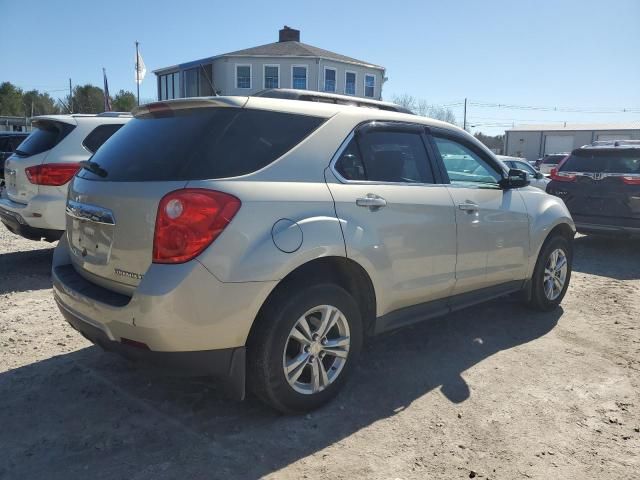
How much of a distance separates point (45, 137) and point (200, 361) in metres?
4.50

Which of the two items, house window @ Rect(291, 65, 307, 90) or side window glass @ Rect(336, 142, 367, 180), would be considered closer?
side window glass @ Rect(336, 142, 367, 180)

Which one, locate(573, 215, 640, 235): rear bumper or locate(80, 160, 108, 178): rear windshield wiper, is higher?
locate(80, 160, 108, 178): rear windshield wiper

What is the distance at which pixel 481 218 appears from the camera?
4.13 metres

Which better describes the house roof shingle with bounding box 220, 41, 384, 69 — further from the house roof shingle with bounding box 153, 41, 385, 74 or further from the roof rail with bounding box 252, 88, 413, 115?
the roof rail with bounding box 252, 88, 413, 115

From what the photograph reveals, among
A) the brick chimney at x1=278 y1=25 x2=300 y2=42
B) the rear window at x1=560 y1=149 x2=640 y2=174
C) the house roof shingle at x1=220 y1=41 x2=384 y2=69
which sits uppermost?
the brick chimney at x1=278 y1=25 x2=300 y2=42

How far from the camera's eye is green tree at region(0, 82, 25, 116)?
222ft

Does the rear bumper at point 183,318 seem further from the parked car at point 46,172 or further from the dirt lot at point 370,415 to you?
the parked car at point 46,172

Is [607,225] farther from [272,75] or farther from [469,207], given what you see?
[272,75]

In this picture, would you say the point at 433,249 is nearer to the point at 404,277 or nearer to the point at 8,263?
the point at 404,277

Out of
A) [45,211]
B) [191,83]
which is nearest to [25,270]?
[45,211]

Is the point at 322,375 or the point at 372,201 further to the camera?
the point at 372,201

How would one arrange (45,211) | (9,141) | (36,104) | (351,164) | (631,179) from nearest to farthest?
1. (351,164)
2. (45,211)
3. (631,179)
4. (9,141)
5. (36,104)

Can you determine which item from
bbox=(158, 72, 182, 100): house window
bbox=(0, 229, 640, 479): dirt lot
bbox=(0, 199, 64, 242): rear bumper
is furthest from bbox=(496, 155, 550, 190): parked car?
bbox=(158, 72, 182, 100): house window

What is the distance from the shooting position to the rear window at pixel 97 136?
19.8 ft
